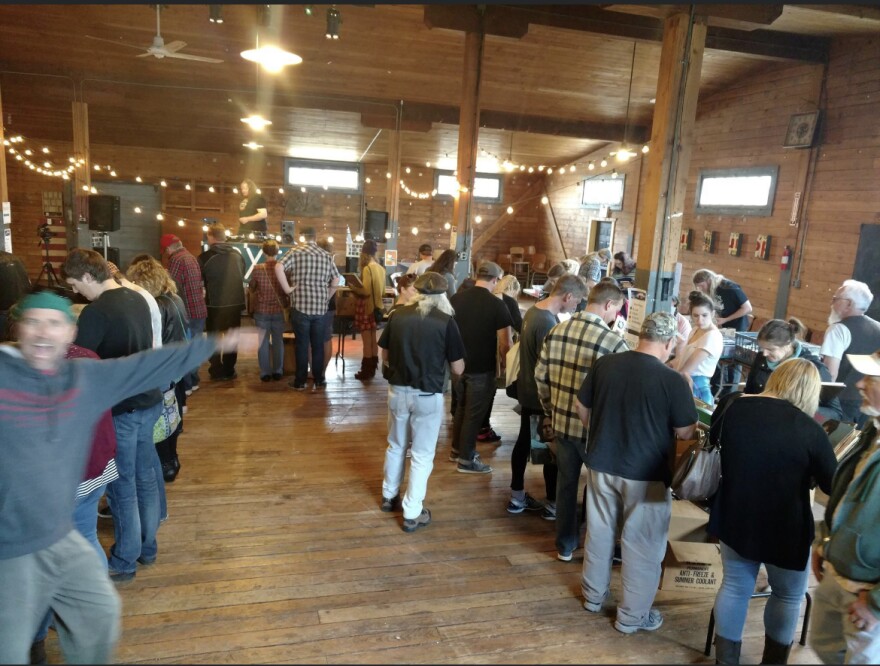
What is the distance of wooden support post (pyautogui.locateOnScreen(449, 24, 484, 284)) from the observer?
701 centimetres

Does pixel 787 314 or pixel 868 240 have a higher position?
pixel 868 240

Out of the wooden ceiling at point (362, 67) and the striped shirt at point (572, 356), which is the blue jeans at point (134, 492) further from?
the wooden ceiling at point (362, 67)

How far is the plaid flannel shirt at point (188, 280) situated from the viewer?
5617mm

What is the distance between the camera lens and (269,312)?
246 inches

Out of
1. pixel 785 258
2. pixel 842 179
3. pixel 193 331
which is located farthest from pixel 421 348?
pixel 785 258

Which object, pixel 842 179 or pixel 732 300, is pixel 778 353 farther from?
pixel 842 179

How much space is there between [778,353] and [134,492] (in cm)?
346

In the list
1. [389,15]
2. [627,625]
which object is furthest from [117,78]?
[627,625]

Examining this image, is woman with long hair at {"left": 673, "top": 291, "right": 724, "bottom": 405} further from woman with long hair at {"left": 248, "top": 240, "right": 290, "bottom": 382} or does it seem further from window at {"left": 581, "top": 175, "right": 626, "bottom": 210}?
window at {"left": 581, "top": 175, "right": 626, "bottom": 210}

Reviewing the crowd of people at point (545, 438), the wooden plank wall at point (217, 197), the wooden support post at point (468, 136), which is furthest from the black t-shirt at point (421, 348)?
the wooden plank wall at point (217, 197)

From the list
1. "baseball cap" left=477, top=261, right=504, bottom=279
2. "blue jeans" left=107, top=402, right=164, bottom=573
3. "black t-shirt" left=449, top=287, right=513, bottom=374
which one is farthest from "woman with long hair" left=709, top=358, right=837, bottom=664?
"blue jeans" left=107, top=402, right=164, bottom=573

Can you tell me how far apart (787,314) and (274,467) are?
6.97 metres

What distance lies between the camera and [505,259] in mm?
16000

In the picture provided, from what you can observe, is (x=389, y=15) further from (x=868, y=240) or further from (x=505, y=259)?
(x=505, y=259)
